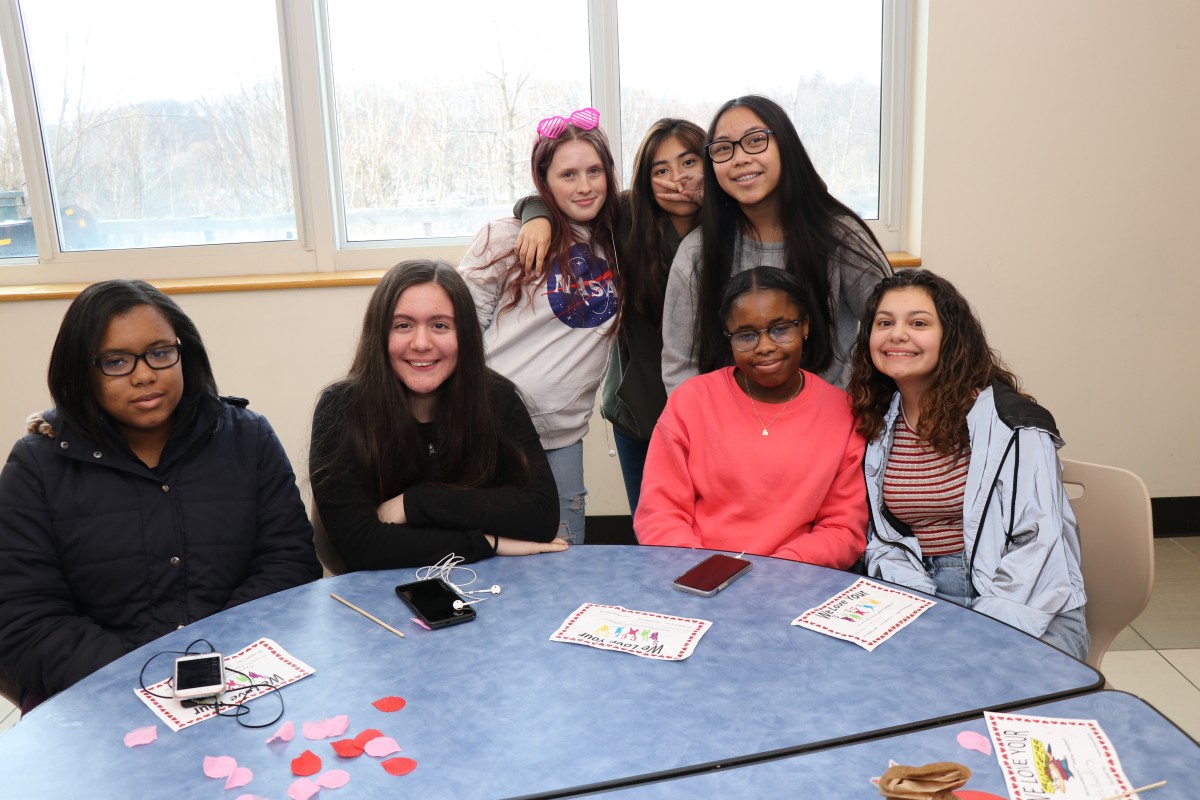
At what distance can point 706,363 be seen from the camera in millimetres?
2504

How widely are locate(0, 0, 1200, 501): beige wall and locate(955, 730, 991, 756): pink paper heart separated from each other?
8.82 ft

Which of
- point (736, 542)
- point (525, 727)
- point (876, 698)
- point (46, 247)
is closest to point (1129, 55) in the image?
point (736, 542)

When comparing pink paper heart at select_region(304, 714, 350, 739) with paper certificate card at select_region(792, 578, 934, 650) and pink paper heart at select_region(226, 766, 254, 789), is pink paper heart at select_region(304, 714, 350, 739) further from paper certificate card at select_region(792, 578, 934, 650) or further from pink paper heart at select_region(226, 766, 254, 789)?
paper certificate card at select_region(792, 578, 934, 650)

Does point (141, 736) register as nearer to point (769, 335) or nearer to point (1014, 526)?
point (769, 335)

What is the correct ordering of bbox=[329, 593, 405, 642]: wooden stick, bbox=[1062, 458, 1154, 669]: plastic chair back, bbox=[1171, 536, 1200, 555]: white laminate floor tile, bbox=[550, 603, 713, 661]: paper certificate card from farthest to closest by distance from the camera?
bbox=[1171, 536, 1200, 555]: white laminate floor tile
bbox=[1062, 458, 1154, 669]: plastic chair back
bbox=[329, 593, 405, 642]: wooden stick
bbox=[550, 603, 713, 661]: paper certificate card

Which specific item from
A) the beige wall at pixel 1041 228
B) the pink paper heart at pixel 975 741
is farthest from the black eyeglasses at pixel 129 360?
the beige wall at pixel 1041 228

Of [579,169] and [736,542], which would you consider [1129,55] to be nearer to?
[579,169]

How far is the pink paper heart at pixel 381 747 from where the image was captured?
1.31 m

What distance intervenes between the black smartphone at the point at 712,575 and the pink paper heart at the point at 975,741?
549 mm

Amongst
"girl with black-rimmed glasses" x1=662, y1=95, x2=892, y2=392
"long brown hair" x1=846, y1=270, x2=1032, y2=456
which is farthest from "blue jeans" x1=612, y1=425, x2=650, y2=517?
"long brown hair" x1=846, y1=270, x2=1032, y2=456

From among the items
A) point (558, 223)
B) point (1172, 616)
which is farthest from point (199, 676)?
point (1172, 616)

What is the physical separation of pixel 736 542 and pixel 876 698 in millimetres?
822

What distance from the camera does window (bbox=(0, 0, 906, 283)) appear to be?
150 inches

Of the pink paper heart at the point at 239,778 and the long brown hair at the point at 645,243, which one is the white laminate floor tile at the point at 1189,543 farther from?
the pink paper heart at the point at 239,778
